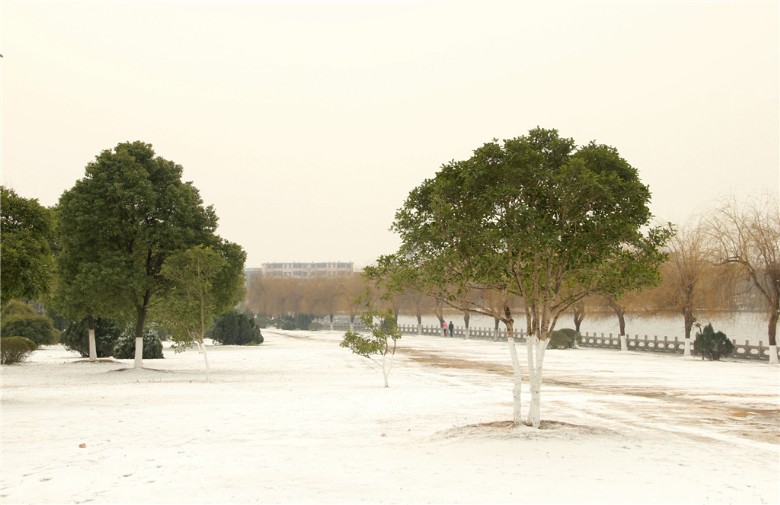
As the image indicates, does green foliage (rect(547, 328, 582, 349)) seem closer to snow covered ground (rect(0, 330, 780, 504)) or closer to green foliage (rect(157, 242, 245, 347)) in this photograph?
snow covered ground (rect(0, 330, 780, 504))

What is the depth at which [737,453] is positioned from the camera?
45.2 ft

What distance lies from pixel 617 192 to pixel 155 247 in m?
25.7

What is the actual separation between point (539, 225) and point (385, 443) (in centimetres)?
546

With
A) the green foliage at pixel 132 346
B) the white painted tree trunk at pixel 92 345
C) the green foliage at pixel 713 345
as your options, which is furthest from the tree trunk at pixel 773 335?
the white painted tree trunk at pixel 92 345

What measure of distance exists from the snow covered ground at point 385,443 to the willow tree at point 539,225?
262cm

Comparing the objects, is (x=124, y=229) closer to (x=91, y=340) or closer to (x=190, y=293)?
(x=190, y=293)

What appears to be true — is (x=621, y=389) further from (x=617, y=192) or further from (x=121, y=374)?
(x=121, y=374)

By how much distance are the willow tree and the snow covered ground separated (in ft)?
8.60

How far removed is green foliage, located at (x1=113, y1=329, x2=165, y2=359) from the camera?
4634cm

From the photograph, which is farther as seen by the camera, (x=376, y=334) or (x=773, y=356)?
(x=773, y=356)

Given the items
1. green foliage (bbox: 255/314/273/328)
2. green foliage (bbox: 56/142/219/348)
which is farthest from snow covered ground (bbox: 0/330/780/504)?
green foliage (bbox: 255/314/273/328)

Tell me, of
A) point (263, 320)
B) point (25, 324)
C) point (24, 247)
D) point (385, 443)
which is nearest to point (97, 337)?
point (25, 324)

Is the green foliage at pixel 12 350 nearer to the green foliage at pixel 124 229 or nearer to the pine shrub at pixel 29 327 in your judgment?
the green foliage at pixel 124 229

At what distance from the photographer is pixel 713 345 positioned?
46.7 m
